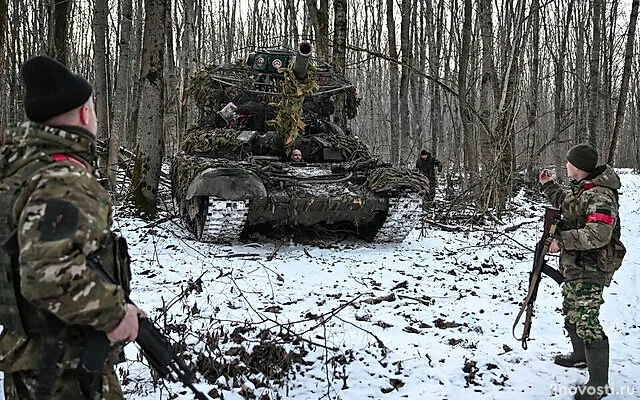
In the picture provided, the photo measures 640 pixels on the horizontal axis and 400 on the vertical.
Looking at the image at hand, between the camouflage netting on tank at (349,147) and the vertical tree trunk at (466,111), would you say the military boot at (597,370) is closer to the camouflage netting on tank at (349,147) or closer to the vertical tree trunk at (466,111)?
the camouflage netting on tank at (349,147)

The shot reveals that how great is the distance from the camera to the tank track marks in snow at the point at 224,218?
6.96 meters

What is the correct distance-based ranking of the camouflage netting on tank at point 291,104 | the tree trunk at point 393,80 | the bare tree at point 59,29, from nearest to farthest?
the camouflage netting on tank at point 291,104, the bare tree at point 59,29, the tree trunk at point 393,80

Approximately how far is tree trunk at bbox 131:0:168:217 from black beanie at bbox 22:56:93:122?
22.7 feet

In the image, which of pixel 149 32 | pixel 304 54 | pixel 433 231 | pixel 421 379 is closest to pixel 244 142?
pixel 304 54

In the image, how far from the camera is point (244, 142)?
8320mm

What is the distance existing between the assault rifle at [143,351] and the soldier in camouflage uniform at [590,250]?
8.18 ft

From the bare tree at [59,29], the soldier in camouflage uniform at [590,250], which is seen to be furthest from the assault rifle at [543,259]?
the bare tree at [59,29]

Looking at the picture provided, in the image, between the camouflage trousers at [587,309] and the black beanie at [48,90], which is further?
the camouflage trousers at [587,309]

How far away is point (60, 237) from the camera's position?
1.77 metres

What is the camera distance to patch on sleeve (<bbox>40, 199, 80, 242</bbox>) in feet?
5.77

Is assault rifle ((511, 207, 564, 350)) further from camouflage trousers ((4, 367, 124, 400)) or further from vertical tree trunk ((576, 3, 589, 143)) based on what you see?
vertical tree trunk ((576, 3, 589, 143))

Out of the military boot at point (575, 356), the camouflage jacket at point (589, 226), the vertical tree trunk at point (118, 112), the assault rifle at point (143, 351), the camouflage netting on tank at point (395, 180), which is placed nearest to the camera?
the assault rifle at point (143, 351)

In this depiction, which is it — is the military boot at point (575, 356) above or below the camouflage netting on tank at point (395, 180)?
below

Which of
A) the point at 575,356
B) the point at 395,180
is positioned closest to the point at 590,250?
the point at 575,356
